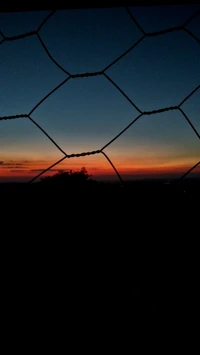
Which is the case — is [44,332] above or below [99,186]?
below

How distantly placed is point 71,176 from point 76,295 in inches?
18.1

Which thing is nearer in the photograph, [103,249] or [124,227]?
[103,249]

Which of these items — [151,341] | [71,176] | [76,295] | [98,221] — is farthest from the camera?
[98,221]

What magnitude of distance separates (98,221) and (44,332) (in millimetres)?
748

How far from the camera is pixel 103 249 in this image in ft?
4.72

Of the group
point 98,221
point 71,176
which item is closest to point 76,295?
point 71,176

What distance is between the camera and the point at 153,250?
141 centimetres

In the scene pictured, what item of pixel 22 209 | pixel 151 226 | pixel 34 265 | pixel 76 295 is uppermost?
pixel 22 209

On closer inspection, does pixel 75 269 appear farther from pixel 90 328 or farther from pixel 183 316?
pixel 183 316

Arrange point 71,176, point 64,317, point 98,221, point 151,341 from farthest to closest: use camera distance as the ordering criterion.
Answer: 1. point 98,221
2. point 71,176
3. point 64,317
4. point 151,341

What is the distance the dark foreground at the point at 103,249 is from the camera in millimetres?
1031

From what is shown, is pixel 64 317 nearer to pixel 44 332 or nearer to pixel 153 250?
pixel 44 332

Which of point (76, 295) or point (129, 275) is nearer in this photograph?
point (76, 295)

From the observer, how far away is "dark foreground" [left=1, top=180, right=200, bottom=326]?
1.03 meters
